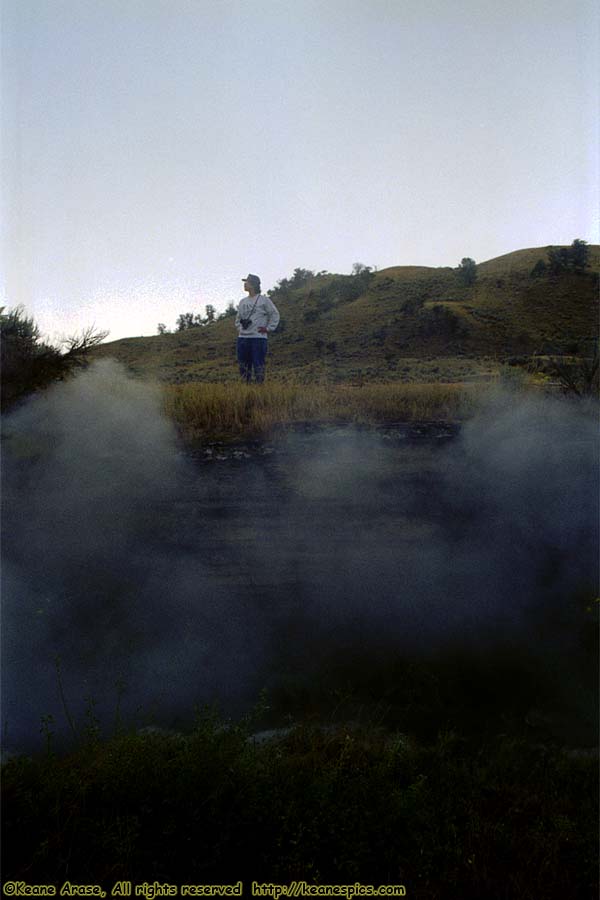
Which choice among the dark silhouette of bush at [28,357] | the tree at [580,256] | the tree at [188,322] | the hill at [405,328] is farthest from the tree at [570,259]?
the dark silhouette of bush at [28,357]

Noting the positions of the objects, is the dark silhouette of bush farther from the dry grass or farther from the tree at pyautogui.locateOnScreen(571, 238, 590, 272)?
the tree at pyautogui.locateOnScreen(571, 238, 590, 272)

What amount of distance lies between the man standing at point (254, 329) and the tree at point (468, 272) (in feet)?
44.1

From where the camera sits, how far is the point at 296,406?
4.32 meters

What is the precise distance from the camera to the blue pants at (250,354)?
6000 mm

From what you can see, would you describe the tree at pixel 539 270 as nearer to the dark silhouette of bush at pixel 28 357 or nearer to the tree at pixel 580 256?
the tree at pixel 580 256

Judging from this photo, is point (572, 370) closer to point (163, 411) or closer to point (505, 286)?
point (163, 411)

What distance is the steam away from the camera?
12.2ft

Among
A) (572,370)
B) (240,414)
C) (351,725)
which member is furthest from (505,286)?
(351,725)

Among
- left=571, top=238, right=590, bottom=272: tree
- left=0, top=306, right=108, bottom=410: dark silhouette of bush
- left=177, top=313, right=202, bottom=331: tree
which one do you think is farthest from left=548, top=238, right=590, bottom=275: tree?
left=0, top=306, right=108, bottom=410: dark silhouette of bush

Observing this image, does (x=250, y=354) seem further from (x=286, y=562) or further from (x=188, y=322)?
(x=188, y=322)

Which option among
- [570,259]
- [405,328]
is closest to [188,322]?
[405,328]

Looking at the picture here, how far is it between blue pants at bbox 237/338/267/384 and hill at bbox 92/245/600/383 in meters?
0.88

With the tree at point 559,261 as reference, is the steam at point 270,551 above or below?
below

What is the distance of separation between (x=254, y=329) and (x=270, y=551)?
9.37ft
